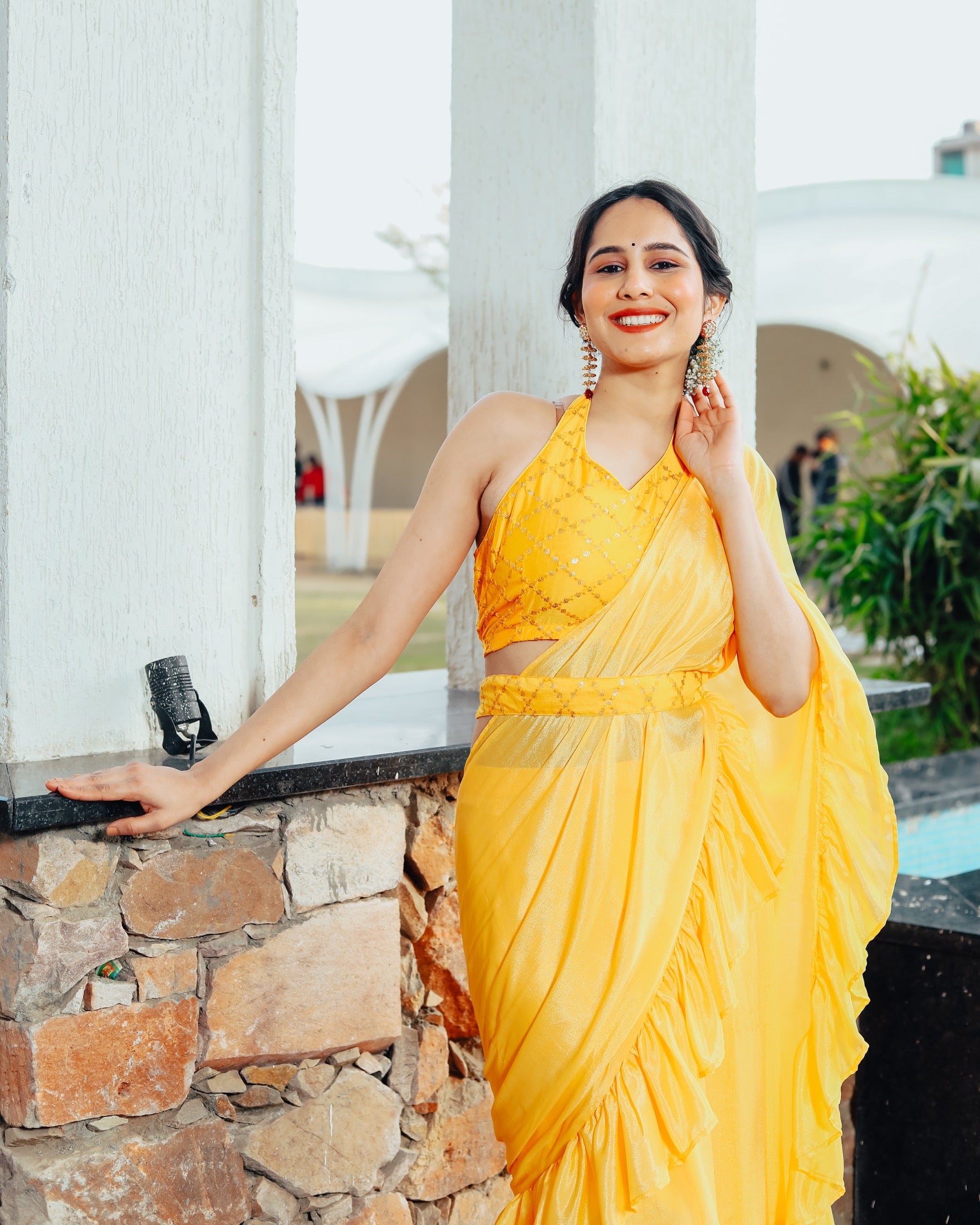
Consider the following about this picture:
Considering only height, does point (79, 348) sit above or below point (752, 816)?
above

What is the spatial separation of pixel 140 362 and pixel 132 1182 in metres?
1.25

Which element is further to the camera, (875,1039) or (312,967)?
(875,1039)

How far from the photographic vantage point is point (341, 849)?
2.09m

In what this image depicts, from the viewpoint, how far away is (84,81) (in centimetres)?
193

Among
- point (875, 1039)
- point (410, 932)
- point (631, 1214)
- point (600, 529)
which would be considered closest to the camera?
point (631, 1214)

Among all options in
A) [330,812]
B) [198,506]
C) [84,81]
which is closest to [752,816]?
[330,812]

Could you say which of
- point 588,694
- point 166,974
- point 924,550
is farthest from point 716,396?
point 924,550

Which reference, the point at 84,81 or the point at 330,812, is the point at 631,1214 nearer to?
the point at 330,812

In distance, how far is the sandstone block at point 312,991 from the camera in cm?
195

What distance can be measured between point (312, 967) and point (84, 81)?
145cm

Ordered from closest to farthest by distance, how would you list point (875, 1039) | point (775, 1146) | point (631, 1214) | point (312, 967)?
point (631, 1214) → point (775, 1146) → point (312, 967) → point (875, 1039)

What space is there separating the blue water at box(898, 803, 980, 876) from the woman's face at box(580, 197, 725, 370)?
167cm

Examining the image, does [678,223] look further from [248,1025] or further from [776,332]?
[776,332]

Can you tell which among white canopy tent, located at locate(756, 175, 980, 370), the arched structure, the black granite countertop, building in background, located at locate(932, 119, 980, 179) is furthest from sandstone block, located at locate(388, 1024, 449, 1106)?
building in background, located at locate(932, 119, 980, 179)
